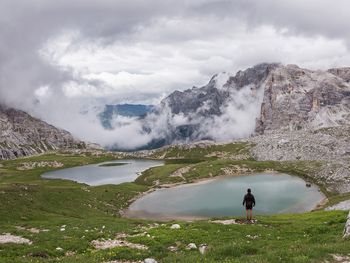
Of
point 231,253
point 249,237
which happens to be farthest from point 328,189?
point 231,253

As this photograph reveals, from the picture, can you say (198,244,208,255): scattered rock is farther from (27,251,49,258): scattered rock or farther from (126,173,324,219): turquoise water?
(126,173,324,219): turquoise water

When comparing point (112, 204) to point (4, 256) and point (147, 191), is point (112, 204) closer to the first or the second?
point (147, 191)

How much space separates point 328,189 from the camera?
158 meters

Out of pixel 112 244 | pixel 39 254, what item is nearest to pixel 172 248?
pixel 112 244

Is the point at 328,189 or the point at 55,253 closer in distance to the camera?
the point at 55,253

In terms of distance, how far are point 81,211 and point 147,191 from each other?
227ft

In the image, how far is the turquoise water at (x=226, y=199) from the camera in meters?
115

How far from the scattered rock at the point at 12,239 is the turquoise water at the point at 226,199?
6762 centimetres

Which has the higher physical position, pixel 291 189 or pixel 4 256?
pixel 4 256

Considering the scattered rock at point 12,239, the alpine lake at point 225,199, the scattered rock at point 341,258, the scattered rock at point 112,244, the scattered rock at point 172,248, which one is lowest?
the alpine lake at point 225,199

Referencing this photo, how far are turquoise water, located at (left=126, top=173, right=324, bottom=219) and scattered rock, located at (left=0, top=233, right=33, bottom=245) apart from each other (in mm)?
67620

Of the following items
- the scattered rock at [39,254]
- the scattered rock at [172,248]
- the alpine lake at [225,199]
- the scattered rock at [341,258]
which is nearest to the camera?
the scattered rock at [341,258]

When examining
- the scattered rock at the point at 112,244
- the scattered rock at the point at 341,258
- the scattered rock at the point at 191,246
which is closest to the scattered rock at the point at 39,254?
the scattered rock at the point at 112,244

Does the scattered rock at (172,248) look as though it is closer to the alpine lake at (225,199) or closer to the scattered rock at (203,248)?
the scattered rock at (203,248)
